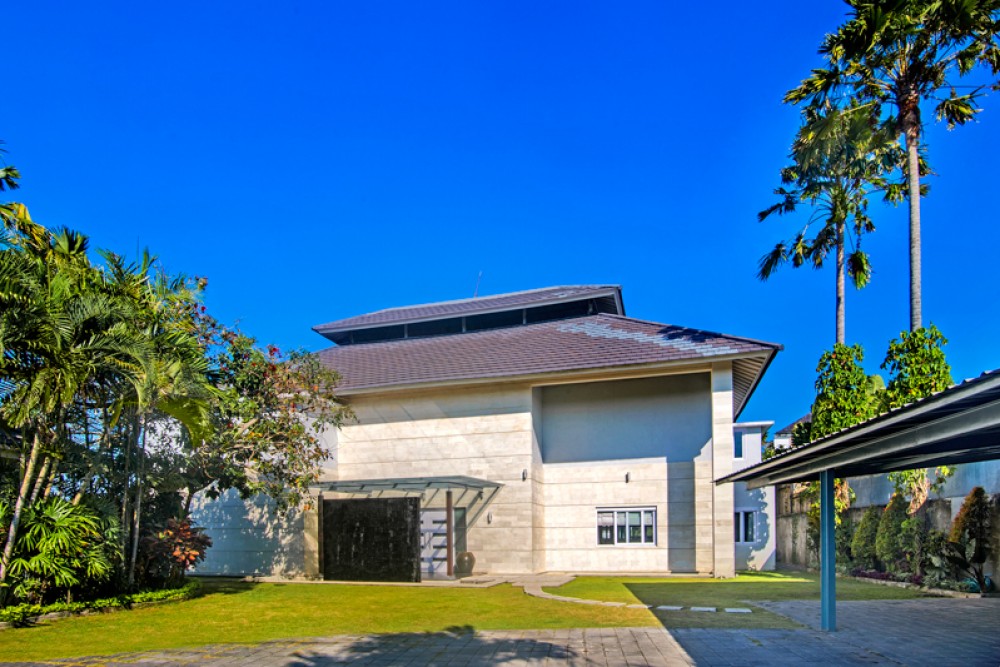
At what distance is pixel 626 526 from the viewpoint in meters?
23.8

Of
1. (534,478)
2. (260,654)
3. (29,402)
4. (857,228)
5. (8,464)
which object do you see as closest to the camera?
(260,654)

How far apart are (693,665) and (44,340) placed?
1125 centimetres

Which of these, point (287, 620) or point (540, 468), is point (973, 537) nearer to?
point (540, 468)

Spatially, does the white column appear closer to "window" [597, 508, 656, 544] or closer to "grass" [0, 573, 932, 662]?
"grass" [0, 573, 932, 662]

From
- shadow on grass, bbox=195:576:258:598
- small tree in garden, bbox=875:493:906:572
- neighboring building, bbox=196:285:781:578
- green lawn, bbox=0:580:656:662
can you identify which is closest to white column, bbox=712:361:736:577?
neighboring building, bbox=196:285:781:578

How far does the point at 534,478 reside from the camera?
2367 centimetres

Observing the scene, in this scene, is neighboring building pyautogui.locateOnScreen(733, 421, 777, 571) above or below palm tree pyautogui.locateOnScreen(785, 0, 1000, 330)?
below

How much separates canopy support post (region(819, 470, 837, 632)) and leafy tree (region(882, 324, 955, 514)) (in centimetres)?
811

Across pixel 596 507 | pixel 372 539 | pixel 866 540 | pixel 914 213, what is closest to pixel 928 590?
pixel 866 540

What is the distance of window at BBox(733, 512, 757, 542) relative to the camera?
26.6 metres

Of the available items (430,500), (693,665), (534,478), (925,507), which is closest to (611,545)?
(534,478)

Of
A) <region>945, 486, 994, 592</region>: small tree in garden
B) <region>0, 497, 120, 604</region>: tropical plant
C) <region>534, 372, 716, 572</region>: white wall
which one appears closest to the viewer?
<region>0, 497, 120, 604</region>: tropical plant

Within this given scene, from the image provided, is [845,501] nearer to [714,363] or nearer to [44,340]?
[714,363]

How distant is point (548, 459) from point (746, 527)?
25.8ft
